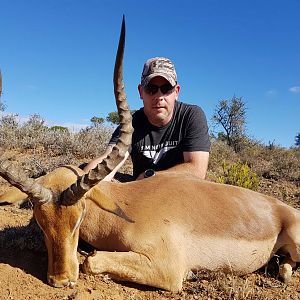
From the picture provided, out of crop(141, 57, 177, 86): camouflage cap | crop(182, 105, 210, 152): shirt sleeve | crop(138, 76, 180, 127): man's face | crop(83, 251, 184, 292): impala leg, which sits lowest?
crop(83, 251, 184, 292): impala leg

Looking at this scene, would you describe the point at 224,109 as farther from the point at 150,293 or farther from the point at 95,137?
the point at 150,293

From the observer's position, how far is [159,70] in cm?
569

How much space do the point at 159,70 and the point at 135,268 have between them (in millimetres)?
2913

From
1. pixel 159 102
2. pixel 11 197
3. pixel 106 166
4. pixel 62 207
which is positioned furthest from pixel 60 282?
pixel 159 102

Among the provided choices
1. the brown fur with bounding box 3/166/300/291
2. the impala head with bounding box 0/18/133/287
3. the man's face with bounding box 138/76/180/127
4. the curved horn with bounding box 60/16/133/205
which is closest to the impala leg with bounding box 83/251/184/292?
the brown fur with bounding box 3/166/300/291

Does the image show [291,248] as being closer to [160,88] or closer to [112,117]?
[160,88]

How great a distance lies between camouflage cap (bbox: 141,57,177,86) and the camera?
570 centimetres

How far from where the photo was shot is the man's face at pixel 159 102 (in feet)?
19.0

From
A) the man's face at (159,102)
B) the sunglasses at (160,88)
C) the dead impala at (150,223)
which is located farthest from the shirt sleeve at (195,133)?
the dead impala at (150,223)

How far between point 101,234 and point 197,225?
38.1 inches

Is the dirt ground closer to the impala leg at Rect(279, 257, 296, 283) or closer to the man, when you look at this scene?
the impala leg at Rect(279, 257, 296, 283)

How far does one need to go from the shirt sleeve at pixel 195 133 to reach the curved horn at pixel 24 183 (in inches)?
107

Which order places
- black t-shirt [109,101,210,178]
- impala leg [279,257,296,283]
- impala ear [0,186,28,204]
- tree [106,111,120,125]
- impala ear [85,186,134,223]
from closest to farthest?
1. impala ear [85,186,134,223]
2. impala leg [279,257,296,283]
3. impala ear [0,186,28,204]
4. black t-shirt [109,101,210,178]
5. tree [106,111,120,125]

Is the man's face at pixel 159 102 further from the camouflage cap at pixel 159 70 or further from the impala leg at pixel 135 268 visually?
the impala leg at pixel 135 268
